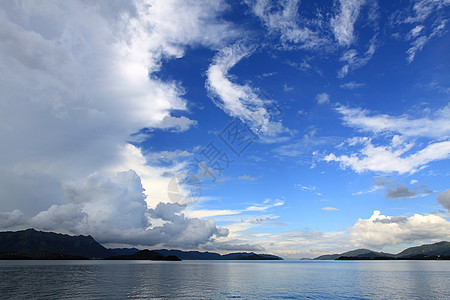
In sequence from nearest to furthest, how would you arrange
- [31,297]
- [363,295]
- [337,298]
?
[31,297], [337,298], [363,295]

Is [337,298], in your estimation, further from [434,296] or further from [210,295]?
[210,295]

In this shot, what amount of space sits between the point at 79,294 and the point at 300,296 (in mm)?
67443

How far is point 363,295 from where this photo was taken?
83625 mm

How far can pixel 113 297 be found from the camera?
75312 mm

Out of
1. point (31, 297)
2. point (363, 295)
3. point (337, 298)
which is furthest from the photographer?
point (363, 295)

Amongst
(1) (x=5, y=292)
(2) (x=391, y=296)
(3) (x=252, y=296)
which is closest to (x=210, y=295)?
(3) (x=252, y=296)

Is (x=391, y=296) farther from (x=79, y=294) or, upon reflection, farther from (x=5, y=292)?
(x=5, y=292)

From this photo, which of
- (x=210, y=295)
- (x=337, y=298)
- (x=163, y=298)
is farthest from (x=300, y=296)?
(x=163, y=298)

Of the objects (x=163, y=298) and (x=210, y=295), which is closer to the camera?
(x=163, y=298)

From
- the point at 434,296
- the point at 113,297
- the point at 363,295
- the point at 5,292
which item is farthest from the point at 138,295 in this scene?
the point at 434,296

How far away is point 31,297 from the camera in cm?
7119

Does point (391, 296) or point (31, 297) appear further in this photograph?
point (391, 296)

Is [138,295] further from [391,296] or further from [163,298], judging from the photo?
[391,296]

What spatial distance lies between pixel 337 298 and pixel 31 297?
8695 cm
